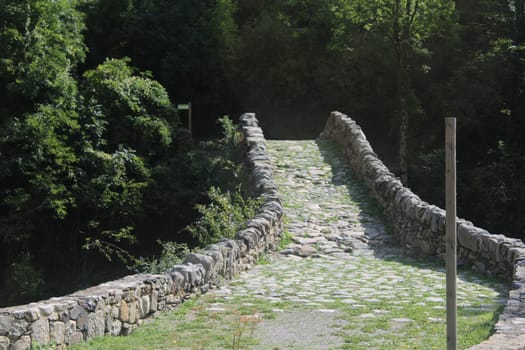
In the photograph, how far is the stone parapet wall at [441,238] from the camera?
6.33 metres

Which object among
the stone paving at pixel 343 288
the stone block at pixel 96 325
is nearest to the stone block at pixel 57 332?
the stone block at pixel 96 325

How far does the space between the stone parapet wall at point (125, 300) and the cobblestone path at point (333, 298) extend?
20cm

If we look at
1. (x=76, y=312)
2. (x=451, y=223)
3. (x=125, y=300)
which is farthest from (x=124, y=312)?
(x=451, y=223)

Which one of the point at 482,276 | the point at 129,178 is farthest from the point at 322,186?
the point at 129,178

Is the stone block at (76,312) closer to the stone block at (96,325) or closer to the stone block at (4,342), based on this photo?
the stone block at (96,325)

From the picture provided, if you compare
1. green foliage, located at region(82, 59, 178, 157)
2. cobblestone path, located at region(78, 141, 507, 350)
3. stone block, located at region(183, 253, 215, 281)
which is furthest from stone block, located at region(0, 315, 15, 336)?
green foliage, located at region(82, 59, 178, 157)

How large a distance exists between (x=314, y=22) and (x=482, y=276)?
22.1 metres

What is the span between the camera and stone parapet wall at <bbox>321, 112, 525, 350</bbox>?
6332 mm

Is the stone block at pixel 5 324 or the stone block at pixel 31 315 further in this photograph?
the stone block at pixel 31 315

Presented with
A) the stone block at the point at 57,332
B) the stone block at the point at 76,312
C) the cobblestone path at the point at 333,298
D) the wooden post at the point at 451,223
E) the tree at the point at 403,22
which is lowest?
the cobblestone path at the point at 333,298

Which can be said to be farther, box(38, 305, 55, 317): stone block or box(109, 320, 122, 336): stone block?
box(109, 320, 122, 336): stone block

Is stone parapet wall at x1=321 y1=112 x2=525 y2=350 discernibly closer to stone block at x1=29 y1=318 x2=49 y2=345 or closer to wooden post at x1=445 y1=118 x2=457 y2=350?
wooden post at x1=445 y1=118 x2=457 y2=350

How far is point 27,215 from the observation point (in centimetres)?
2073

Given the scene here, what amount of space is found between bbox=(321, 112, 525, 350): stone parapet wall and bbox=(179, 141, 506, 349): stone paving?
27 centimetres
